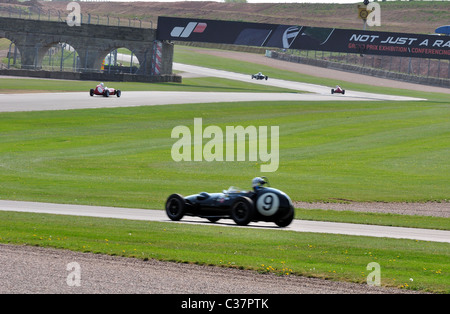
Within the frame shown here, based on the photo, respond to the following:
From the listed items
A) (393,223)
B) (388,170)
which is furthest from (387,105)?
(393,223)

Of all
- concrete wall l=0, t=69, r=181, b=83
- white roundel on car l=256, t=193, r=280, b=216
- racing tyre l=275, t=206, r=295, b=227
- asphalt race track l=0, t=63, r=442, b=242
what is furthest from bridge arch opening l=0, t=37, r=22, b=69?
white roundel on car l=256, t=193, r=280, b=216

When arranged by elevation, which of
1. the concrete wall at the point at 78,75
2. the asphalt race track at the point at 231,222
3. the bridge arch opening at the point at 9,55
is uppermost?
the bridge arch opening at the point at 9,55

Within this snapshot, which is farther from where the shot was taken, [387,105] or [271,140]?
[387,105]

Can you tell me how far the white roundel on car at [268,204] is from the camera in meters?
15.4

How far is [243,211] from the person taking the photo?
1595 centimetres

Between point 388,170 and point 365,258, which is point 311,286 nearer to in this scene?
point 365,258

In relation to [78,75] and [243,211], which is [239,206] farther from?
[78,75]

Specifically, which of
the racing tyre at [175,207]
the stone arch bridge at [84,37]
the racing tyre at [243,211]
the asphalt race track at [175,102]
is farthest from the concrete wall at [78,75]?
the racing tyre at [243,211]

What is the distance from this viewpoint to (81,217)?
16984mm

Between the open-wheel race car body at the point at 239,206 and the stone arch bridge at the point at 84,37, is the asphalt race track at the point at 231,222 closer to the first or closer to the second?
the open-wheel race car body at the point at 239,206

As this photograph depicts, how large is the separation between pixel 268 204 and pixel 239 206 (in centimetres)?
77

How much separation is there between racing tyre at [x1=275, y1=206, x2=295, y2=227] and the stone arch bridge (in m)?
54.9

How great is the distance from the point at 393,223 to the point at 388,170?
38.3 ft
